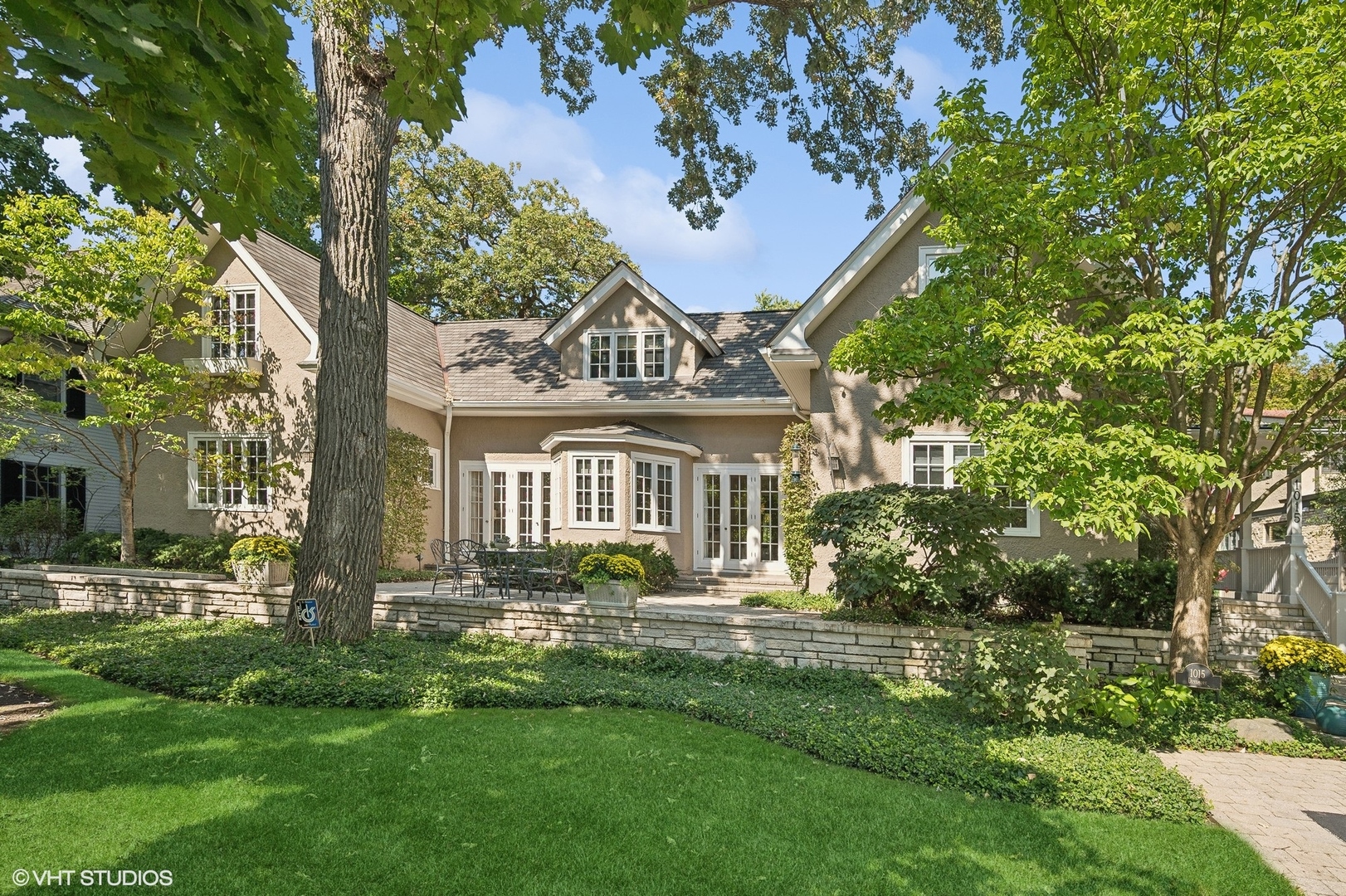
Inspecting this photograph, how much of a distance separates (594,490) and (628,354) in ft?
11.3

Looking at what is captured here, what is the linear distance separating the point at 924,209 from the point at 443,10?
10853 mm

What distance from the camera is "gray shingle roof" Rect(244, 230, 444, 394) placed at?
1614 cm

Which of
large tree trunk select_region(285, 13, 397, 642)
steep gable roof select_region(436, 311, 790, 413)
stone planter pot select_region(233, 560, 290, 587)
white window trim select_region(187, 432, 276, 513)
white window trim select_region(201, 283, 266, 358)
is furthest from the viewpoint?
white window trim select_region(201, 283, 266, 358)

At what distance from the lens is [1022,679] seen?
294 inches

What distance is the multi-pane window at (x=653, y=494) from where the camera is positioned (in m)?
15.1

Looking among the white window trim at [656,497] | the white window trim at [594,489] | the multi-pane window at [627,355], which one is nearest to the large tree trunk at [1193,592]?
the white window trim at [656,497]

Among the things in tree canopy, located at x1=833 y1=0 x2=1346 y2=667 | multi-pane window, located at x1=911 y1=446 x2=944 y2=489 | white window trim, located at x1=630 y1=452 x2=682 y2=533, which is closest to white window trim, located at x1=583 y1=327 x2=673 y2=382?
A: white window trim, located at x1=630 y1=452 x2=682 y2=533

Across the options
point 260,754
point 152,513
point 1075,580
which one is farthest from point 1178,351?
point 152,513

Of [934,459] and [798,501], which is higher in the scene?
[934,459]

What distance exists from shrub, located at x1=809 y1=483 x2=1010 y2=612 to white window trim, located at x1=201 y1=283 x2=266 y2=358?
12.8m

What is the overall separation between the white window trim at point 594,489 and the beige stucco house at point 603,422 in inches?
1.1

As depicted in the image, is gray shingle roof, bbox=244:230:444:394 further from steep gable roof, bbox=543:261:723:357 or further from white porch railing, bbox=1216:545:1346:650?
white porch railing, bbox=1216:545:1346:650

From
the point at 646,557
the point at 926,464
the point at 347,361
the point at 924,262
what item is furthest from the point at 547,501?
the point at 924,262

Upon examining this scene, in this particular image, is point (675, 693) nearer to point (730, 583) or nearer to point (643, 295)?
point (730, 583)
